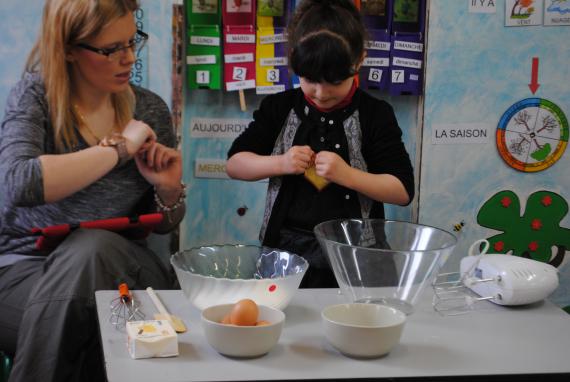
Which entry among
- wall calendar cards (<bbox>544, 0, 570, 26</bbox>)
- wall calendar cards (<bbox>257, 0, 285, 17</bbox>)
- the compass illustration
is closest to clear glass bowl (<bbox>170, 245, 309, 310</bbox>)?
wall calendar cards (<bbox>257, 0, 285, 17</bbox>)

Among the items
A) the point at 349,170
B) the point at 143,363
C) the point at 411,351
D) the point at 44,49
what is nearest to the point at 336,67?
the point at 349,170

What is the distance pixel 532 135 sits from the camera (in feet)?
7.81

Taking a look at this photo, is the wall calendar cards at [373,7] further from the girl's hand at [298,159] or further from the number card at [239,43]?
the girl's hand at [298,159]

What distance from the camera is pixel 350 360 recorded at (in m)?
1.08

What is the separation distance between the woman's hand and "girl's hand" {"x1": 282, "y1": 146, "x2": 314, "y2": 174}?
0.98ft

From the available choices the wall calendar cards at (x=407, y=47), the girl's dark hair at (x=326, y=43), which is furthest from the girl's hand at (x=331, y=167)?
the wall calendar cards at (x=407, y=47)

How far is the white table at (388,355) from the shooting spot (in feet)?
3.36

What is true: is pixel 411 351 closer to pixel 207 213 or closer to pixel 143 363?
pixel 143 363

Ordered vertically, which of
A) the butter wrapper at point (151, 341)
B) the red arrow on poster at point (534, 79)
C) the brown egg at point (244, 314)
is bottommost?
the butter wrapper at point (151, 341)

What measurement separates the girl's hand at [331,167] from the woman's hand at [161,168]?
377 mm

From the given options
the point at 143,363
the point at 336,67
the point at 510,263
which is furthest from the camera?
the point at 336,67

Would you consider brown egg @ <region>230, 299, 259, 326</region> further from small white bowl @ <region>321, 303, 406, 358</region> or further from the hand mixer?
the hand mixer

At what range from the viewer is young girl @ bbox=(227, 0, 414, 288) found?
177cm

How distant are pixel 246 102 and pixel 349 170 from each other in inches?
23.2
